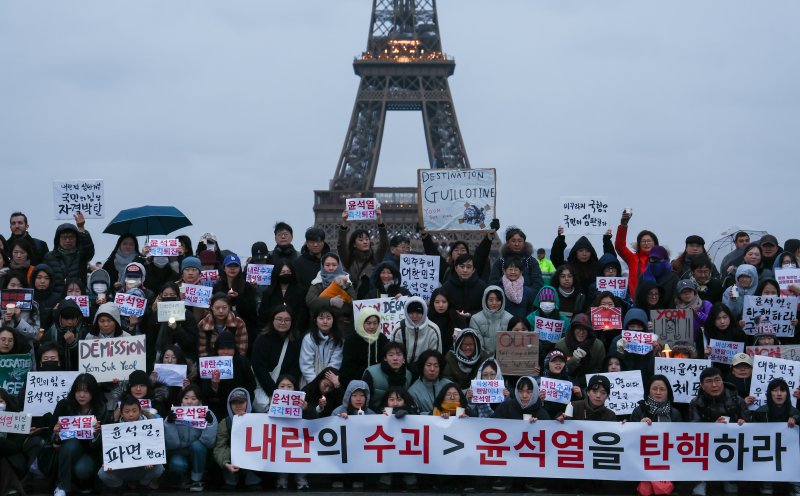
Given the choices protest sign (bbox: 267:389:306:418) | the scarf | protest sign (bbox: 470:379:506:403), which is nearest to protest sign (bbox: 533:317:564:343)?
the scarf

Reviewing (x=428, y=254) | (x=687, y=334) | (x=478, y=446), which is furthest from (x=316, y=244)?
(x=687, y=334)

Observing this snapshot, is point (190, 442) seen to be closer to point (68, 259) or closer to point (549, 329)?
point (68, 259)

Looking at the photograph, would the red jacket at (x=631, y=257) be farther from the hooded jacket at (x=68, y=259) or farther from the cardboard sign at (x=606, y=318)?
the hooded jacket at (x=68, y=259)

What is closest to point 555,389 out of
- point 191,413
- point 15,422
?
point 191,413

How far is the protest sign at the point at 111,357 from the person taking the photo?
11.3 meters

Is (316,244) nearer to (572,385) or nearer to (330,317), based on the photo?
(330,317)

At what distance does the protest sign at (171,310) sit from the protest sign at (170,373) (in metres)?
0.65

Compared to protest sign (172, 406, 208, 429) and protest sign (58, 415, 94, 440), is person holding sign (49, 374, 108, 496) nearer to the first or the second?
protest sign (58, 415, 94, 440)

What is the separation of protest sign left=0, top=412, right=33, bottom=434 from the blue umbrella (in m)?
4.45

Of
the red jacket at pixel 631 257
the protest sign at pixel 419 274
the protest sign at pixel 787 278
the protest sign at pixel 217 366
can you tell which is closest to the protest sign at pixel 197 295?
the protest sign at pixel 217 366

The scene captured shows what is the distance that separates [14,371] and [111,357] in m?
1.02

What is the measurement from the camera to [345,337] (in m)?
12.3

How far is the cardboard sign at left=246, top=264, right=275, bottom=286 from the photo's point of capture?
13.2 m

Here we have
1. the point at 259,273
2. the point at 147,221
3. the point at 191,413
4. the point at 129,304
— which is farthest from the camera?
the point at 147,221
